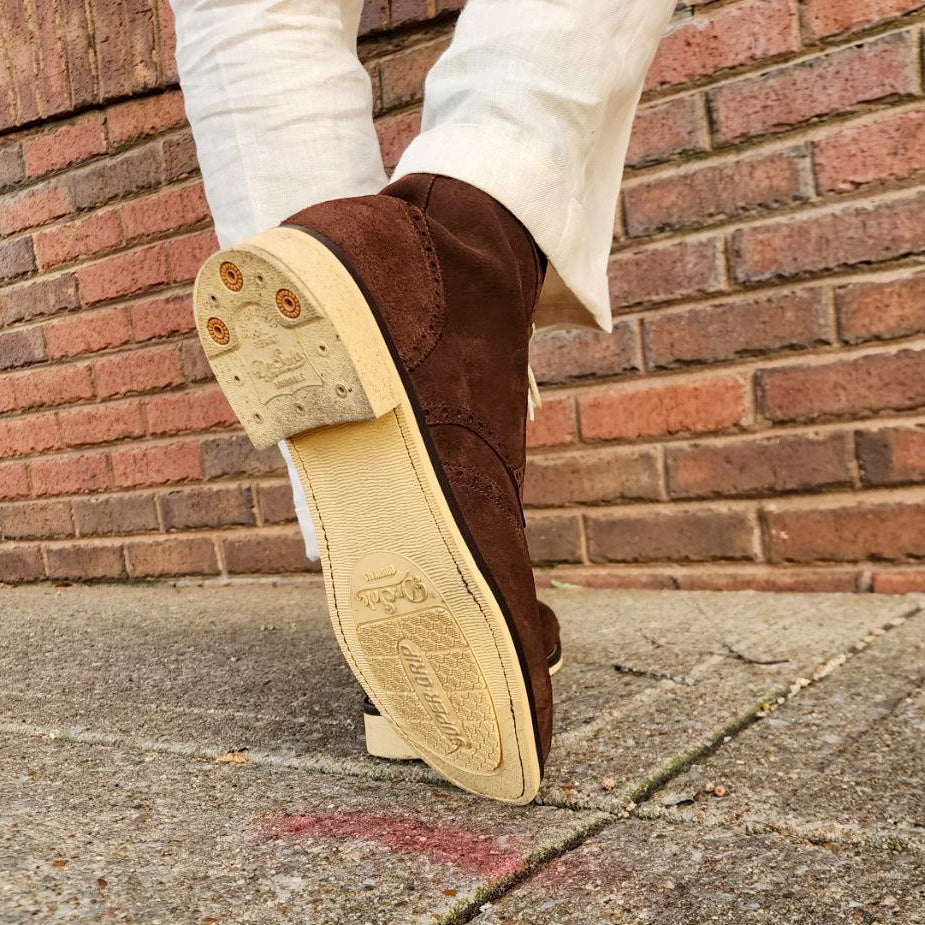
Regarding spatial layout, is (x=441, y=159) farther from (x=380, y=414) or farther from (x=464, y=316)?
(x=380, y=414)

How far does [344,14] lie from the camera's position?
1.12m

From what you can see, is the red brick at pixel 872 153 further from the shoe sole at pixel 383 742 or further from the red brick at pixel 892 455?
the shoe sole at pixel 383 742

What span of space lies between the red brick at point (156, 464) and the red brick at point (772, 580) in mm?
1122

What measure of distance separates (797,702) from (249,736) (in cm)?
58

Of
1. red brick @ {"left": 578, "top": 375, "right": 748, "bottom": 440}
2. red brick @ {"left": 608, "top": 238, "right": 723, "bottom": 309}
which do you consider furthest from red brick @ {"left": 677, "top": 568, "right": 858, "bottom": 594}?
red brick @ {"left": 608, "top": 238, "right": 723, "bottom": 309}

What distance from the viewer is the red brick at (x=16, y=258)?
243 cm

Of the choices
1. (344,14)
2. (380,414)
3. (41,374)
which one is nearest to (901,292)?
(344,14)

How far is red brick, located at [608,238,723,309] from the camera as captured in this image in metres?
1.68

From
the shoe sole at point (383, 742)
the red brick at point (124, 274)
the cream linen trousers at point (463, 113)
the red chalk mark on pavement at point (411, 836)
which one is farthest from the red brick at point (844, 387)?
the red brick at point (124, 274)

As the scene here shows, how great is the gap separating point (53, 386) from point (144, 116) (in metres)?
0.69

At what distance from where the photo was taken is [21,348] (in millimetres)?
2471

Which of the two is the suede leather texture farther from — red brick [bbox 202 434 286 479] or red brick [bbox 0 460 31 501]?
red brick [bbox 0 460 31 501]

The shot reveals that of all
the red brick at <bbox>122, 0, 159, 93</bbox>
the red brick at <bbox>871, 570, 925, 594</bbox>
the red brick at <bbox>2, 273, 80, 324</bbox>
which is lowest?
the red brick at <bbox>871, 570, 925, 594</bbox>

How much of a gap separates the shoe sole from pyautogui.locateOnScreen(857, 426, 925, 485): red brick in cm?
96
